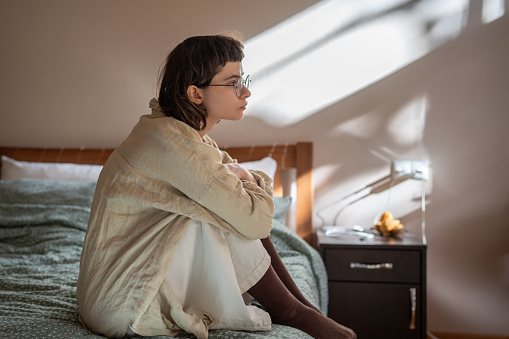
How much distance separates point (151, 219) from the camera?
1.26 m

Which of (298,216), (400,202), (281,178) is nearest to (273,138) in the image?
(281,178)

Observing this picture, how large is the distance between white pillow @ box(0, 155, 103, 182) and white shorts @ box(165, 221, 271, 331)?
1478 mm

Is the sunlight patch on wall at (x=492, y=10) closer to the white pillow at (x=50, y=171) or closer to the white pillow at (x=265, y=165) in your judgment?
the white pillow at (x=265, y=165)

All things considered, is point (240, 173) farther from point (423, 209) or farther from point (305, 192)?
point (423, 209)

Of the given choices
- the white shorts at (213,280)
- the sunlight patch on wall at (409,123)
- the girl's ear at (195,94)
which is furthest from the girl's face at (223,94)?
the sunlight patch on wall at (409,123)

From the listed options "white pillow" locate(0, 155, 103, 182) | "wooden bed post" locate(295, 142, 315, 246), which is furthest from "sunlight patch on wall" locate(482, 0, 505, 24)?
"white pillow" locate(0, 155, 103, 182)

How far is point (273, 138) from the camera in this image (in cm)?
266

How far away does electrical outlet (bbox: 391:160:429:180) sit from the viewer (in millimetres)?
2439

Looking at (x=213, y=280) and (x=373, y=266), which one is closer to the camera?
(x=213, y=280)

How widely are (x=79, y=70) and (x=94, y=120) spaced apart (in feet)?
0.92

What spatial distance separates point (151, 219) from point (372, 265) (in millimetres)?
1216

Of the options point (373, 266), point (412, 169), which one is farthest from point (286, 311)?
point (412, 169)

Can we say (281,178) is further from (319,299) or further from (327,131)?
(319,299)

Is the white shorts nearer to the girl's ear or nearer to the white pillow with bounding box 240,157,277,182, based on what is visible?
the girl's ear
